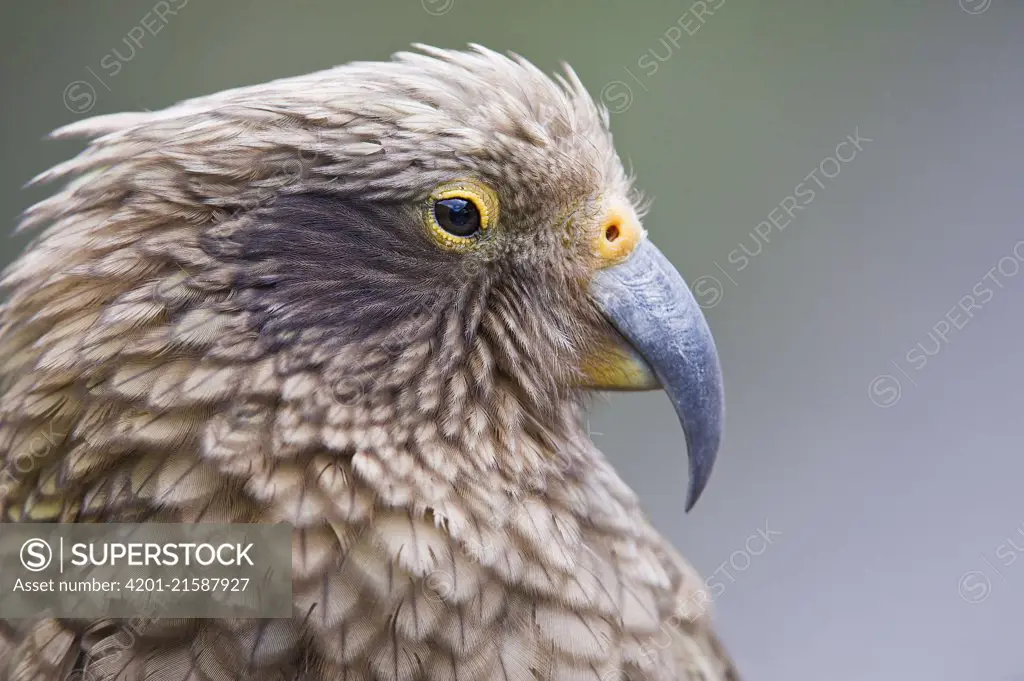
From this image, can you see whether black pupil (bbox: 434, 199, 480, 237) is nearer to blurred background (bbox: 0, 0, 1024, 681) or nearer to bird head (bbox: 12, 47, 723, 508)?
bird head (bbox: 12, 47, 723, 508)

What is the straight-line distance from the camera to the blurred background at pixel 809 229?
3.26 meters

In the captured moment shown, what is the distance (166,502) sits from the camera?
1311 millimetres

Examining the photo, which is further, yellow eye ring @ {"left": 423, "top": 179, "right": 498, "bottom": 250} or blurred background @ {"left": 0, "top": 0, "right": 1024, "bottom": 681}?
blurred background @ {"left": 0, "top": 0, "right": 1024, "bottom": 681}

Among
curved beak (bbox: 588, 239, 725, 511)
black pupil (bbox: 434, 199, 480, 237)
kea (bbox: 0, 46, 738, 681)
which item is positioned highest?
curved beak (bbox: 588, 239, 725, 511)

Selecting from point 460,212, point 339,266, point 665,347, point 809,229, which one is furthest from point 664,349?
point 809,229

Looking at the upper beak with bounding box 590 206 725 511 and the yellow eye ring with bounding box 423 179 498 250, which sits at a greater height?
the upper beak with bounding box 590 206 725 511

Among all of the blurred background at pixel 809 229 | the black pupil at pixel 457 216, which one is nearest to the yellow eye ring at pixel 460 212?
the black pupil at pixel 457 216

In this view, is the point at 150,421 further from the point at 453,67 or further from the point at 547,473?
the point at 453,67

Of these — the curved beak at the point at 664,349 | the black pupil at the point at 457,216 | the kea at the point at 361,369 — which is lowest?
the kea at the point at 361,369

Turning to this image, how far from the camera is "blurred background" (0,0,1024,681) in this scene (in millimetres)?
3264

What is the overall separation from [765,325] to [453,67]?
85.4 inches

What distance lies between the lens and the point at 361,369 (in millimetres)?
1387

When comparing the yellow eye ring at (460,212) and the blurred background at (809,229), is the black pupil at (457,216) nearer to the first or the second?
the yellow eye ring at (460,212)

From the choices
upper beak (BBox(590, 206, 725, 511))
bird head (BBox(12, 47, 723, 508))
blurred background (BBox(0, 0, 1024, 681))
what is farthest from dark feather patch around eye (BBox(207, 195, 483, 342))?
blurred background (BBox(0, 0, 1024, 681))
